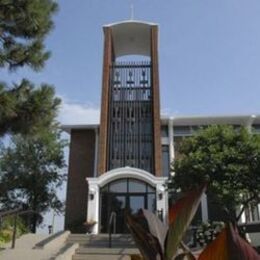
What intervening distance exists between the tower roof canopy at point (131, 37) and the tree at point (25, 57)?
574 inches

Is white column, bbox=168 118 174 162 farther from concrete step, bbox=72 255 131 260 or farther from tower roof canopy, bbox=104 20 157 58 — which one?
concrete step, bbox=72 255 131 260

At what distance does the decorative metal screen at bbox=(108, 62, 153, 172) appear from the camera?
853 inches

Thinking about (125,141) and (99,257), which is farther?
(125,141)

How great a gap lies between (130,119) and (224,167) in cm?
930

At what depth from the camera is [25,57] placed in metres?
8.58

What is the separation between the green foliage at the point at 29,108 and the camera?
784 cm

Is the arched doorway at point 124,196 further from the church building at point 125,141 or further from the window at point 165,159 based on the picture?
the window at point 165,159

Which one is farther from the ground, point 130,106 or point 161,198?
point 130,106

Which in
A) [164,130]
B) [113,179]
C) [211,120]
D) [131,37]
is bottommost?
[113,179]

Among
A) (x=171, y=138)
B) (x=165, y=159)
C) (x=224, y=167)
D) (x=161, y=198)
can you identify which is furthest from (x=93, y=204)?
(x=224, y=167)

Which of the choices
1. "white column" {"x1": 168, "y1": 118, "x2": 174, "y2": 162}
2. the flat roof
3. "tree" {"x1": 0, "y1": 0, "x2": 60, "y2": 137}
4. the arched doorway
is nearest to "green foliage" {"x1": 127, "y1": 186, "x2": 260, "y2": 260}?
"tree" {"x1": 0, "y1": 0, "x2": 60, "y2": 137}

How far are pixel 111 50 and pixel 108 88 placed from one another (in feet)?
8.63

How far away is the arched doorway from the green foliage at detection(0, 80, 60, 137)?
40.6 feet

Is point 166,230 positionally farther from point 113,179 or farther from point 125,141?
point 125,141
